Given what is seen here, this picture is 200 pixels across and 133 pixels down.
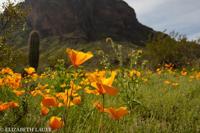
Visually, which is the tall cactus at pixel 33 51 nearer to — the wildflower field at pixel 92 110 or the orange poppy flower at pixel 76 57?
the wildflower field at pixel 92 110

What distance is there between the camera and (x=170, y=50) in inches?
842

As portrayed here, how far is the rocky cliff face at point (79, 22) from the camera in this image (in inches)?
3858

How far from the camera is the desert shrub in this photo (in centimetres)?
2028

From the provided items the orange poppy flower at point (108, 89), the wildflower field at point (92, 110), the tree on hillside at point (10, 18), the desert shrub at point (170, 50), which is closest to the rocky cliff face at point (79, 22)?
the desert shrub at point (170, 50)

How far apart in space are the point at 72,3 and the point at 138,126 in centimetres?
10100

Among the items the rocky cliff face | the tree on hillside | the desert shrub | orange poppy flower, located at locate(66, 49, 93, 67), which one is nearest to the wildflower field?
orange poppy flower, located at locate(66, 49, 93, 67)

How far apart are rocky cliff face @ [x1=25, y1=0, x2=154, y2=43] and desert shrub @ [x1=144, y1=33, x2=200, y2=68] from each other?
66.2 m

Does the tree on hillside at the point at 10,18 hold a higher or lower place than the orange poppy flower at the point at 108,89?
higher

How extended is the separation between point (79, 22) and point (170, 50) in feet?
259

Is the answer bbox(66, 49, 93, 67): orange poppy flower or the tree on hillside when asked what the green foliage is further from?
bbox(66, 49, 93, 67): orange poppy flower

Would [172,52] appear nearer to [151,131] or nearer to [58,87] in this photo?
[58,87]

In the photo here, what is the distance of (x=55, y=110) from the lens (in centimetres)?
332

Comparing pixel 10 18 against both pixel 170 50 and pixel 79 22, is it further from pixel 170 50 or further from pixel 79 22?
pixel 79 22

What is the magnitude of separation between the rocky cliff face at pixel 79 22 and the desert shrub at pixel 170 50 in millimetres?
66184
